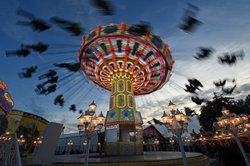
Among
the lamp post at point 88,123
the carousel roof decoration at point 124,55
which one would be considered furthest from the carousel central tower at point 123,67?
the lamp post at point 88,123

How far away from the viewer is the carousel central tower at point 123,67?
57.5 ft

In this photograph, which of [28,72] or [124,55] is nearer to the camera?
[28,72]

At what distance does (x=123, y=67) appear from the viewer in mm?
21516

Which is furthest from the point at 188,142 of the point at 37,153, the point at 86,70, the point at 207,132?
the point at 37,153

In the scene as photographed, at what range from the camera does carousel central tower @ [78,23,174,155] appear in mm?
17516

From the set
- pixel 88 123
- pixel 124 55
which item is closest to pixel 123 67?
pixel 124 55

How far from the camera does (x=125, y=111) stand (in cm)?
1958

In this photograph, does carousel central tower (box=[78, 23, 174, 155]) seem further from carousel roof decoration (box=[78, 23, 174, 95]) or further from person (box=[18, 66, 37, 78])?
person (box=[18, 66, 37, 78])

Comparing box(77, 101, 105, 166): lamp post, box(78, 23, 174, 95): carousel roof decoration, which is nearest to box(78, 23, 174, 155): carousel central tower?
box(78, 23, 174, 95): carousel roof decoration

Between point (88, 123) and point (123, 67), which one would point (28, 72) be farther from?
point (123, 67)

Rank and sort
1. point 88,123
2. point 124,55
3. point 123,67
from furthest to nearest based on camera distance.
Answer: point 123,67, point 124,55, point 88,123

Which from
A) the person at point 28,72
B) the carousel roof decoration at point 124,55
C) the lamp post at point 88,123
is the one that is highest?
the carousel roof decoration at point 124,55

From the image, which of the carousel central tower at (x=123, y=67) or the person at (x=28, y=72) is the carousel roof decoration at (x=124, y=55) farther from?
the person at (x=28, y=72)

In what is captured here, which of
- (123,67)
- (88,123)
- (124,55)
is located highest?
(124,55)
